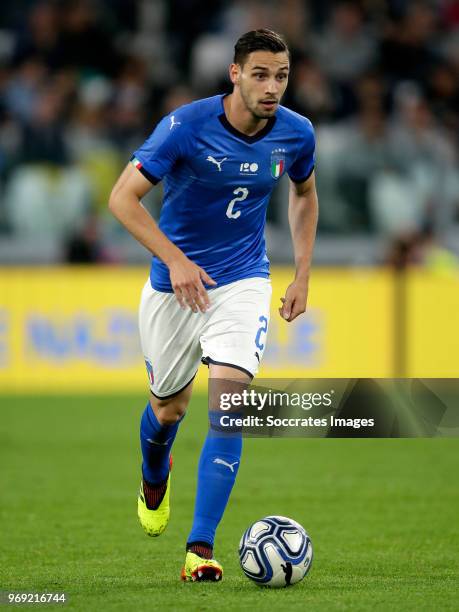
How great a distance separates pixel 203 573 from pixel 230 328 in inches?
44.8

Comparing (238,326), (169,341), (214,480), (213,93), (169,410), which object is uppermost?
(238,326)

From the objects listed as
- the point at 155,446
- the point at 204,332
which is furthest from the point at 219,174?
the point at 155,446

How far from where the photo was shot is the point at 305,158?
6.49 m

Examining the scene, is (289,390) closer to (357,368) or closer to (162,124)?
(162,124)

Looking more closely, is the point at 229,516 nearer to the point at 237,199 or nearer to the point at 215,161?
the point at 237,199

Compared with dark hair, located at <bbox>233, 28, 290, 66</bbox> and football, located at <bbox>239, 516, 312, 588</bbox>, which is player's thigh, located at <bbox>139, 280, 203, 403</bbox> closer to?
football, located at <bbox>239, 516, 312, 588</bbox>

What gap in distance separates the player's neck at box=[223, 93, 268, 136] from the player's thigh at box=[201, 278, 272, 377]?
0.72m

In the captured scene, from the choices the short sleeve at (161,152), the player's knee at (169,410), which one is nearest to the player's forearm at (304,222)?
the short sleeve at (161,152)

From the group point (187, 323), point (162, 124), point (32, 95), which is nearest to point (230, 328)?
point (187, 323)

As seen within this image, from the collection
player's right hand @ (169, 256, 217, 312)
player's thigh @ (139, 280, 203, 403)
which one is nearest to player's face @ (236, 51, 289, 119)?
player's right hand @ (169, 256, 217, 312)

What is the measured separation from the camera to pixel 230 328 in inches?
244

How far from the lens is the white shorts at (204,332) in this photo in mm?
6156

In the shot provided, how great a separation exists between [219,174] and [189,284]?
0.73 metres

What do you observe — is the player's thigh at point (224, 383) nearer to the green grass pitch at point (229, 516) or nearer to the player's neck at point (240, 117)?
the green grass pitch at point (229, 516)
